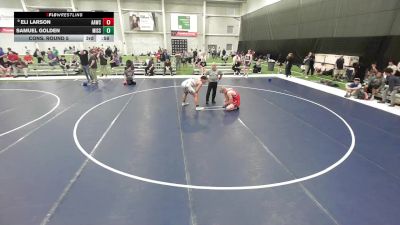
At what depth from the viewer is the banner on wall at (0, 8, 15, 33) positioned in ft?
114

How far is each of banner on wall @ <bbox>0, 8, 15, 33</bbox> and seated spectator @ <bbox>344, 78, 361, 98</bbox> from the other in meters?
41.8

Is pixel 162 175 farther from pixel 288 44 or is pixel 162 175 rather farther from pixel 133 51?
pixel 133 51

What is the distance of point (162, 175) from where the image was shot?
5340 millimetres

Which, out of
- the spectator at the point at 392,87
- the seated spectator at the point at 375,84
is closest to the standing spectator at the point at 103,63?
the seated spectator at the point at 375,84

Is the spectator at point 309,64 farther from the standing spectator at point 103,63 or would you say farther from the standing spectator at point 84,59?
the standing spectator at point 84,59

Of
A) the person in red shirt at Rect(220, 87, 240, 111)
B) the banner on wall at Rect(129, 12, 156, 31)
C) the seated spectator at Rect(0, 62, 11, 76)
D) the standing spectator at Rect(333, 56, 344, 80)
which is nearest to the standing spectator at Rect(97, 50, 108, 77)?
the seated spectator at Rect(0, 62, 11, 76)

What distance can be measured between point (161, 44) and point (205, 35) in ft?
23.2

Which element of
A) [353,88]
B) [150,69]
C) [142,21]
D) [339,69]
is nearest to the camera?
[353,88]

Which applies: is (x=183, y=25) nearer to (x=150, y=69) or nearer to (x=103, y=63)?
(x=150, y=69)

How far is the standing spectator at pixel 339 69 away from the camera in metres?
17.1

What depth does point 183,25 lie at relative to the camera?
1517 inches

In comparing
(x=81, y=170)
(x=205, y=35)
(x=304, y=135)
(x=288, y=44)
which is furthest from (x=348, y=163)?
(x=205, y=35)

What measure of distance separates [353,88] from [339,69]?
588cm
